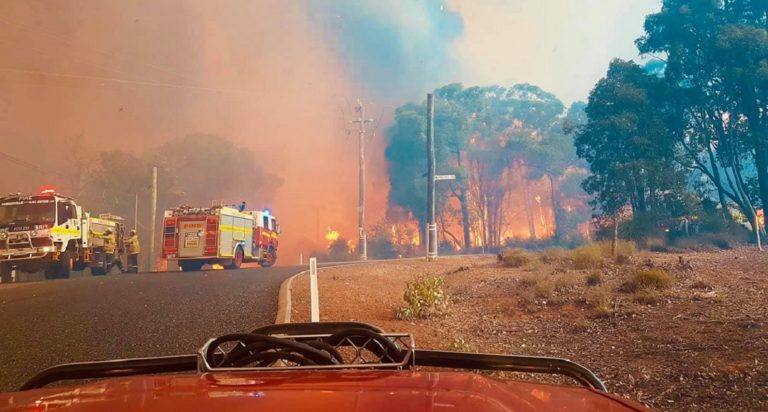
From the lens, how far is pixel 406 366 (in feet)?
5.60

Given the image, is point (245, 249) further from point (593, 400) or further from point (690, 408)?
point (593, 400)

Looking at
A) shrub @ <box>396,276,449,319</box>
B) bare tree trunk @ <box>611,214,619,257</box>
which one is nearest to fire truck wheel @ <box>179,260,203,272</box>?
shrub @ <box>396,276,449,319</box>

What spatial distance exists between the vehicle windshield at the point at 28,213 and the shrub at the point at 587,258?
34.0 feet

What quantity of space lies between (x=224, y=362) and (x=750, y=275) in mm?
9837

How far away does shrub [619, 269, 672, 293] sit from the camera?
8742 millimetres

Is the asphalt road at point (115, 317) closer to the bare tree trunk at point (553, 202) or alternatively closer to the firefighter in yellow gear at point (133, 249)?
the firefighter in yellow gear at point (133, 249)

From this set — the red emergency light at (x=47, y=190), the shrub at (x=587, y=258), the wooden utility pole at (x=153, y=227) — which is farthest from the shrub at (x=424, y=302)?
the wooden utility pole at (x=153, y=227)

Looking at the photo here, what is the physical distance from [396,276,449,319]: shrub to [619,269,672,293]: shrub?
112 inches

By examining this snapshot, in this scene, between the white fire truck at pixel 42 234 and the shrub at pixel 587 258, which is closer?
the white fire truck at pixel 42 234

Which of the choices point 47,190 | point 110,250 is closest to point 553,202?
point 110,250

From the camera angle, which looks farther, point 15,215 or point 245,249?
point 245,249

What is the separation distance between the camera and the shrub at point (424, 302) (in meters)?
8.63

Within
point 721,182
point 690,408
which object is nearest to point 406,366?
point 690,408

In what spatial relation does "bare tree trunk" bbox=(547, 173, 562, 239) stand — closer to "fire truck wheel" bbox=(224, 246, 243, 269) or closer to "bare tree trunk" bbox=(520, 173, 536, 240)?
"bare tree trunk" bbox=(520, 173, 536, 240)
